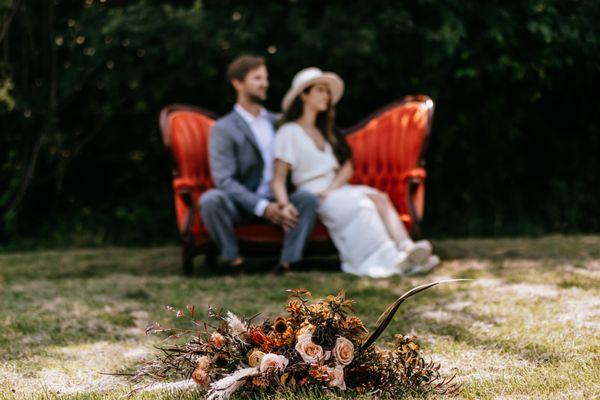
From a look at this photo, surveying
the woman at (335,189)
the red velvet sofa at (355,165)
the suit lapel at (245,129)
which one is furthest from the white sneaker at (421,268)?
the suit lapel at (245,129)

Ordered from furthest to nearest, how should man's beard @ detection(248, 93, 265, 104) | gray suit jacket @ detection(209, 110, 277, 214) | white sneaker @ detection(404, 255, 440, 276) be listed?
man's beard @ detection(248, 93, 265, 104)
gray suit jacket @ detection(209, 110, 277, 214)
white sneaker @ detection(404, 255, 440, 276)

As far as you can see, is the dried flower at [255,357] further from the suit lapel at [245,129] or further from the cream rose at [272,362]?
the suit lapel at [245,129]

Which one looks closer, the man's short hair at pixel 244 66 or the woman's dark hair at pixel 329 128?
the man's short hair at pixel 244 66

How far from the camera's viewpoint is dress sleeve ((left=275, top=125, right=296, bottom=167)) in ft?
15.0

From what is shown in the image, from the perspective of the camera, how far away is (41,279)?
14.6ft

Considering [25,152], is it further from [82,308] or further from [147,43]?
[82,308]

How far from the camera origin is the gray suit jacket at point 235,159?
451 cm

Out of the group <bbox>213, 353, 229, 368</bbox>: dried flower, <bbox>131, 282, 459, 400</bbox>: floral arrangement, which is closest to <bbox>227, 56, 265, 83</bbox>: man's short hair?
<bbox>131, 282, 459, 400</bbox>: floral arrangement

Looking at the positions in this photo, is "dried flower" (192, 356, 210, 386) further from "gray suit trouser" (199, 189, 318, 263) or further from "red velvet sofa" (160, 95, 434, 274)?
"red velvet sofa" (160, 95, 434, 274)

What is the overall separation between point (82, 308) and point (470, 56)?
11.2 feet

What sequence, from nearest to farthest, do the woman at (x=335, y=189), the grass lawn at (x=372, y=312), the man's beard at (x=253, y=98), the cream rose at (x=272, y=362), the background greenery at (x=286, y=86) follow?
the cream rose at (x=272, y=362), the grass lawn at (x=372, y=312), the woman at (x=335, y=189), the man's beard at (x=253, y=98), the background greenery at (x=286, y=86)

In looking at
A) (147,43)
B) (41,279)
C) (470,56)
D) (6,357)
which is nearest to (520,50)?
(470,56)

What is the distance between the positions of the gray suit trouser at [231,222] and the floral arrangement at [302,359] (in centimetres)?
239

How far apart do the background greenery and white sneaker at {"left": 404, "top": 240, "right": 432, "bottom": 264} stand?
1710mm
